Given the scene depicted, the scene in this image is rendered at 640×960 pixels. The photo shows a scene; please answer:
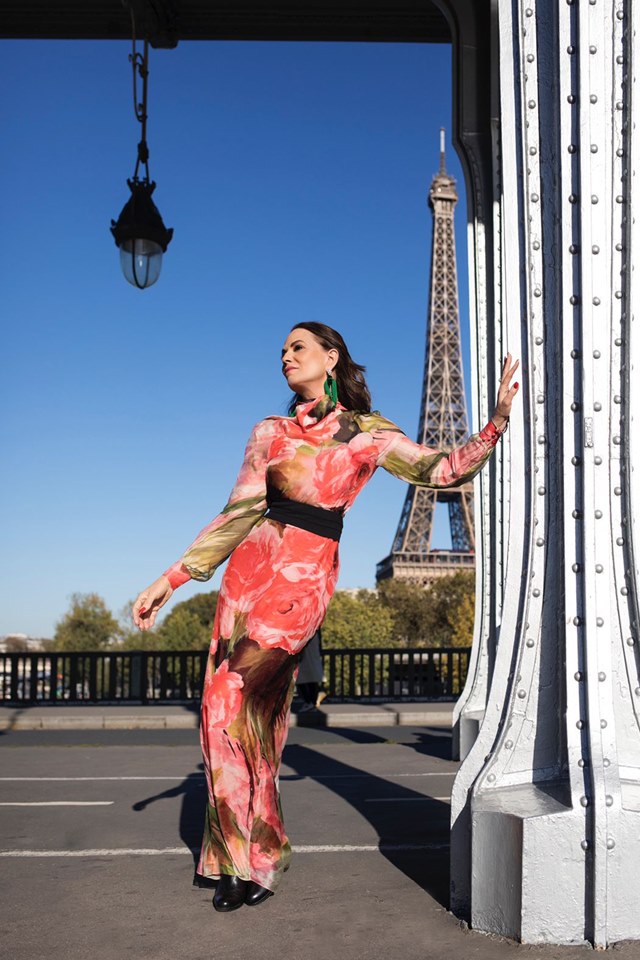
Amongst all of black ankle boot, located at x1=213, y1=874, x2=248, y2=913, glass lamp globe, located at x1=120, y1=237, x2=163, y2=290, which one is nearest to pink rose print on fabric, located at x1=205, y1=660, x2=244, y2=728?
black ankle boot, located at x1=213, y1=874, x2=248, y2=913

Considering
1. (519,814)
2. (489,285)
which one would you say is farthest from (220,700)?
(489,285)

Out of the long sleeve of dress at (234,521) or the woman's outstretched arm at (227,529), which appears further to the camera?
the long sleeve of dress at (234,521)

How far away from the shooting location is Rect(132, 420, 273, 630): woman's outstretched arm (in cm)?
405

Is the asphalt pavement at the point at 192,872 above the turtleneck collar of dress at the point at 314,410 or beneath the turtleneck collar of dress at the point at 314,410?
beneath

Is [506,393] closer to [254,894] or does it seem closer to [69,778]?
[254,894]

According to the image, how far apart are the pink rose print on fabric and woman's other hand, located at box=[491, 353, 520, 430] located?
129 centimetres

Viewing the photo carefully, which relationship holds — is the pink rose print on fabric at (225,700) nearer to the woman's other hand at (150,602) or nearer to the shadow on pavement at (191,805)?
the woman's other hand at (150,602)

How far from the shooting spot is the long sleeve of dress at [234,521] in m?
4.15

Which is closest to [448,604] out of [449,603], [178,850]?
[449,603]

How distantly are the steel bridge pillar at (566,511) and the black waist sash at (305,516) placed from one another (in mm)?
648

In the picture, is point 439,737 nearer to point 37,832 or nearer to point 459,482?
point 37,832

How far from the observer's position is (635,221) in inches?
150

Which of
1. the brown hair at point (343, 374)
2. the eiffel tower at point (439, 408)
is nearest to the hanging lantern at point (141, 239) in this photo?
the brown hair at point (343, 374)

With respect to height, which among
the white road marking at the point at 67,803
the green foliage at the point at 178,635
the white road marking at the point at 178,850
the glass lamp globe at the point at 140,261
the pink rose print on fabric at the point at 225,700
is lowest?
the green foliage at the point at 178,635
